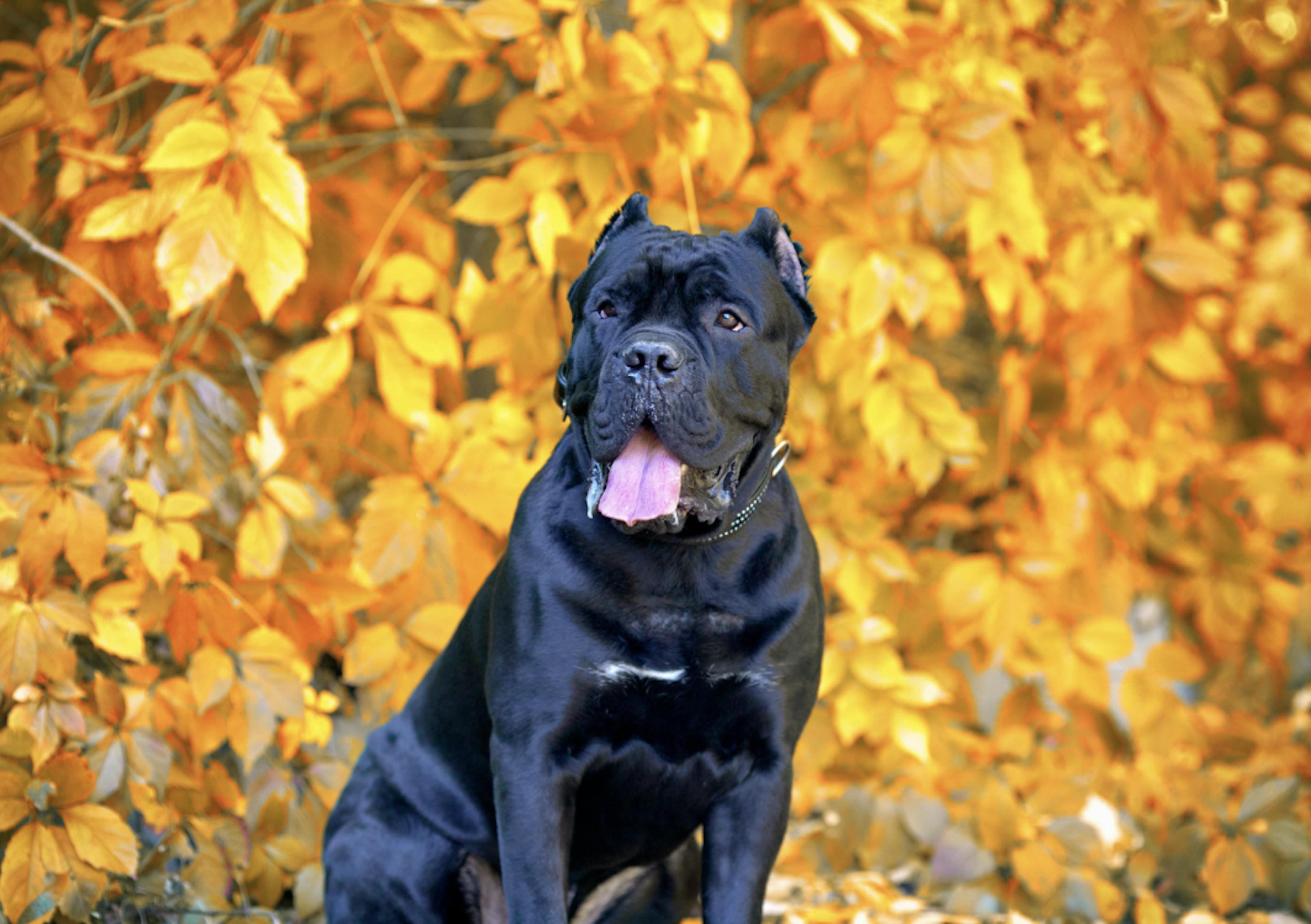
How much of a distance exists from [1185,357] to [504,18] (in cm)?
202

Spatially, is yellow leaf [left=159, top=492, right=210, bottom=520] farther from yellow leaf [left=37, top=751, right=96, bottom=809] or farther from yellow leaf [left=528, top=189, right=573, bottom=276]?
yellow leaf [left=528, top=189, right=573, bottom=276]

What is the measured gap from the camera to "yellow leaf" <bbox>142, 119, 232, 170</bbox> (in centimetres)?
227

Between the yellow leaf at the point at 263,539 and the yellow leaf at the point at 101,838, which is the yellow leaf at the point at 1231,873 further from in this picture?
the yellow leaf at the point at 101,838

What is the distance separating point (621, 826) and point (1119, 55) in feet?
6.61

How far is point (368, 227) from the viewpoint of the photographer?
11.3ft

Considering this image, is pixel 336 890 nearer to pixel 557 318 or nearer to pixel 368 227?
pixel 557 318

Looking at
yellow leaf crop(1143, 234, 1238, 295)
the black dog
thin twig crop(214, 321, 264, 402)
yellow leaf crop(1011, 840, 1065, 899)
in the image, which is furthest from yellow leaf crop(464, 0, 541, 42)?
yellow leaf crop(1011, 840, 1065, 899)

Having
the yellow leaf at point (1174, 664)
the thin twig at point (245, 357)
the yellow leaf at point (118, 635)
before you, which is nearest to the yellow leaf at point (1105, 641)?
the yellow leaf at point (1174, 664)

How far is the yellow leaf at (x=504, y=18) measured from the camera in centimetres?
245

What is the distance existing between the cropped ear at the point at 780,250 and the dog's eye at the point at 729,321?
5.8 inches

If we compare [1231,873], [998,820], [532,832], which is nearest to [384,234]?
[532,832]

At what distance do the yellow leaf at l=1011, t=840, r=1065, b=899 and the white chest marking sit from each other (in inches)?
59.3

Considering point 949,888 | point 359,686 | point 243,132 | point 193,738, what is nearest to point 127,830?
point 193,738

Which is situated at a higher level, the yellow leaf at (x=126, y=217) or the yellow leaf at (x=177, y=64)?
the yellow leaf at (x=177, y=64)
